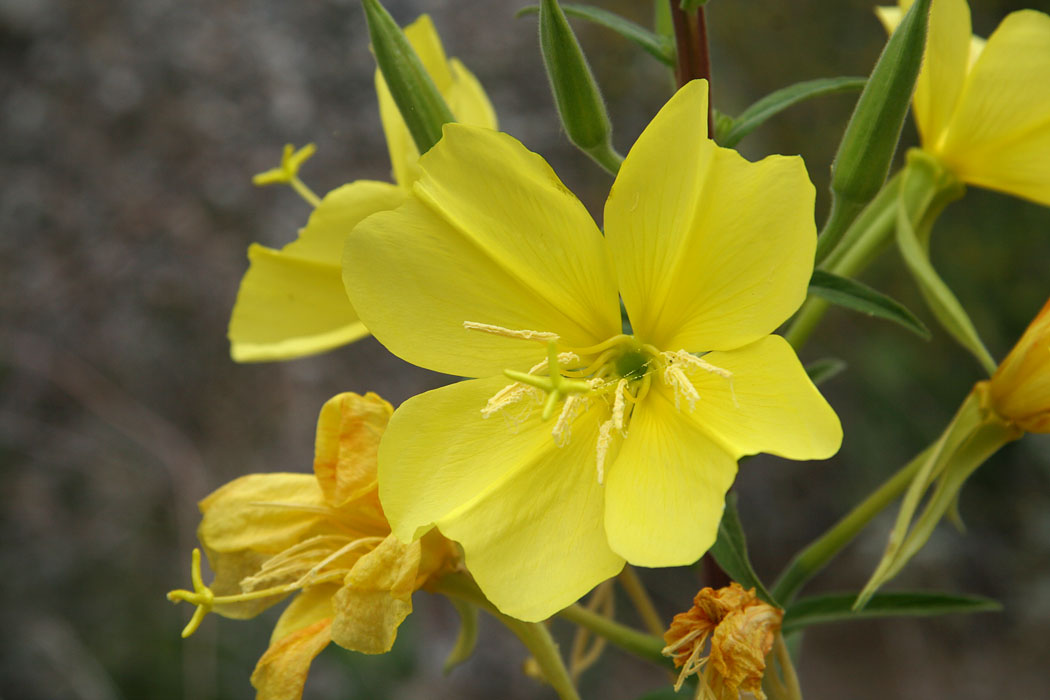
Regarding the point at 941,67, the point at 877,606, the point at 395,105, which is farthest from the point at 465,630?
the point at 941,67

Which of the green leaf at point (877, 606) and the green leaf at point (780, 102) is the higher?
the green leaf at point (780, 102)

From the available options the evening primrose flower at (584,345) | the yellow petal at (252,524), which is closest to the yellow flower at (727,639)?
the evening primrose flower at (584,345)

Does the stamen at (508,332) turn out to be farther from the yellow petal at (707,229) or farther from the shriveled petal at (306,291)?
the shriveled petal at (306,291)

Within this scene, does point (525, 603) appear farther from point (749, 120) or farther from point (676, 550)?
point (749, 120)

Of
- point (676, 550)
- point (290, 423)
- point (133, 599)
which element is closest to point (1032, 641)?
point (290, 423)

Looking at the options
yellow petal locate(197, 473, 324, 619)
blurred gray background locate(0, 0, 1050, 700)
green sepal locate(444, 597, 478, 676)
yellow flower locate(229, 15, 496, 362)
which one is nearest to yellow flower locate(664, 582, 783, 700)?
green sepal locate(444, 597, 478, 676)

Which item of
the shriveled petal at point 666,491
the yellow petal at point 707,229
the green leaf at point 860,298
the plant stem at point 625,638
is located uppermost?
the yellow petal at point 707,229

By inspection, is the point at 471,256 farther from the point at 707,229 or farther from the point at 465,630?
the point at 465,630
